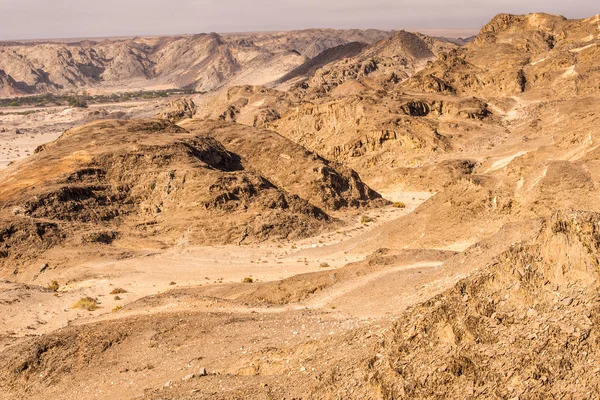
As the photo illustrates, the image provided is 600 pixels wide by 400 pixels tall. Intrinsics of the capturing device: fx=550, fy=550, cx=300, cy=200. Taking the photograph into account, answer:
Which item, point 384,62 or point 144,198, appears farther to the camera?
point 384,62

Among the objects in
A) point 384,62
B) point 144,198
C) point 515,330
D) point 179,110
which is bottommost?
point 144,198

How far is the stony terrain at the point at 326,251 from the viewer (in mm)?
8969

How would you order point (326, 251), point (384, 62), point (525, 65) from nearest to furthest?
point (326, 251), point (525, 65), point (384, 62)

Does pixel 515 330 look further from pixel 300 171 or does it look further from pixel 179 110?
pixel 179 110

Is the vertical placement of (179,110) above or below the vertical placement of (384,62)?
below

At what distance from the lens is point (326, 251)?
33500mm

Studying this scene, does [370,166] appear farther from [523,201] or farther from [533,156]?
[523,201]

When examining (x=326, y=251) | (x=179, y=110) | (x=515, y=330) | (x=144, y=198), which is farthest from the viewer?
(x=179, y=110)

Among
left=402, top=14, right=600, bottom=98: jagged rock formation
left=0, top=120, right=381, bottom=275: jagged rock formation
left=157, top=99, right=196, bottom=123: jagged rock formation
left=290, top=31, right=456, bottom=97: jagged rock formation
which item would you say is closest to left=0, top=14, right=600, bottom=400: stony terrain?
left=0, top=120, right=381, bottom=275: jagged rock formation

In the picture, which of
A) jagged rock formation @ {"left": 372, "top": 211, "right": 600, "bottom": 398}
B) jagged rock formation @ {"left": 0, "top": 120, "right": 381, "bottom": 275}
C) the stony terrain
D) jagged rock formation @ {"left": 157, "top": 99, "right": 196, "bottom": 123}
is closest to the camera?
jagged rock formation @ {"left": 372, "top": 211, "right": 600, "bottom": 398}

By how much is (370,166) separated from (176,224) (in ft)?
87.5

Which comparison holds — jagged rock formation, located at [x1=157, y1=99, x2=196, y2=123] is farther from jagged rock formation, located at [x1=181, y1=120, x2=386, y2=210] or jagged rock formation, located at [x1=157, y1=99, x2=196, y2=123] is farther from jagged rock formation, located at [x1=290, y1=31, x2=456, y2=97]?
jagged rock formation, located at [x1=181, y1=120, x2=386, y2=210]

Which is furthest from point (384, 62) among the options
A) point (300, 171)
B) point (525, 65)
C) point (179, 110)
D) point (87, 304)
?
point (87, 304)

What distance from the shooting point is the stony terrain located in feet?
29.4
